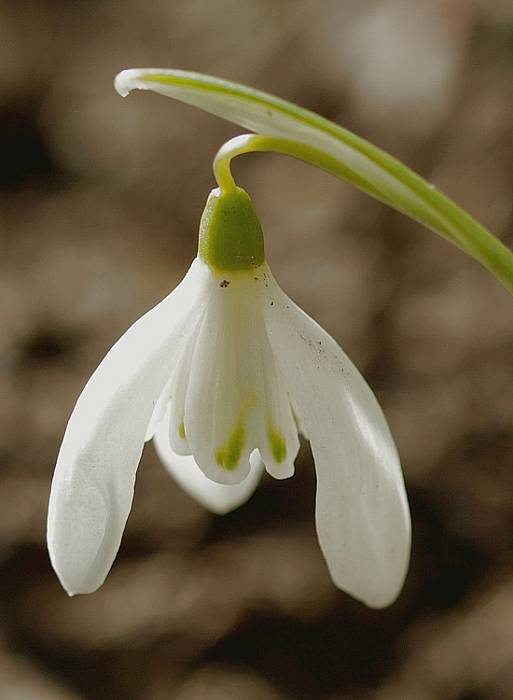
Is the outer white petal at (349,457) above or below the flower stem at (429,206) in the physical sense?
below

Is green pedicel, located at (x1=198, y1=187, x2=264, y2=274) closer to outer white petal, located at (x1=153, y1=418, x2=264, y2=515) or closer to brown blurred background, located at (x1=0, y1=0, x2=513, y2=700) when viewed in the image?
outer white petal, located at (x1=153, y1=418, x2=264, y2=515)

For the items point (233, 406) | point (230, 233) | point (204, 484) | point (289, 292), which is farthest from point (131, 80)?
point (289, 292)

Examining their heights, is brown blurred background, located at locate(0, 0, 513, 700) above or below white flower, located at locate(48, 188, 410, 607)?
above

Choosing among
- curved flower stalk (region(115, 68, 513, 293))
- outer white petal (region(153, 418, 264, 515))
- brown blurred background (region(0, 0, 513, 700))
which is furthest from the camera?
brown blurred background (region(0, 0, 513, 700))

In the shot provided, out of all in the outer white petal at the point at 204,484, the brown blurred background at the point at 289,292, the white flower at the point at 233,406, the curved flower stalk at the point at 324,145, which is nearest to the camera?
the curved flower stalk at the point at 324,145

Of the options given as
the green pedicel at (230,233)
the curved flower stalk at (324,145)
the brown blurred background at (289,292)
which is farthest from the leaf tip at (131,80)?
the brown blurred background at (289,292)

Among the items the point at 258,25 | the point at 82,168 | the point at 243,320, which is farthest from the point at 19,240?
the point at 243,320

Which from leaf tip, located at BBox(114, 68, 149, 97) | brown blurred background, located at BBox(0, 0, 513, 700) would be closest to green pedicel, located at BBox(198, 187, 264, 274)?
leaf tip, located at BBox(114, 68, 149, 97)

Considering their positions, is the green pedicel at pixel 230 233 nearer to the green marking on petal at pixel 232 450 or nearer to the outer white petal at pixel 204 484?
the green marking on petal at pixel 232 450
